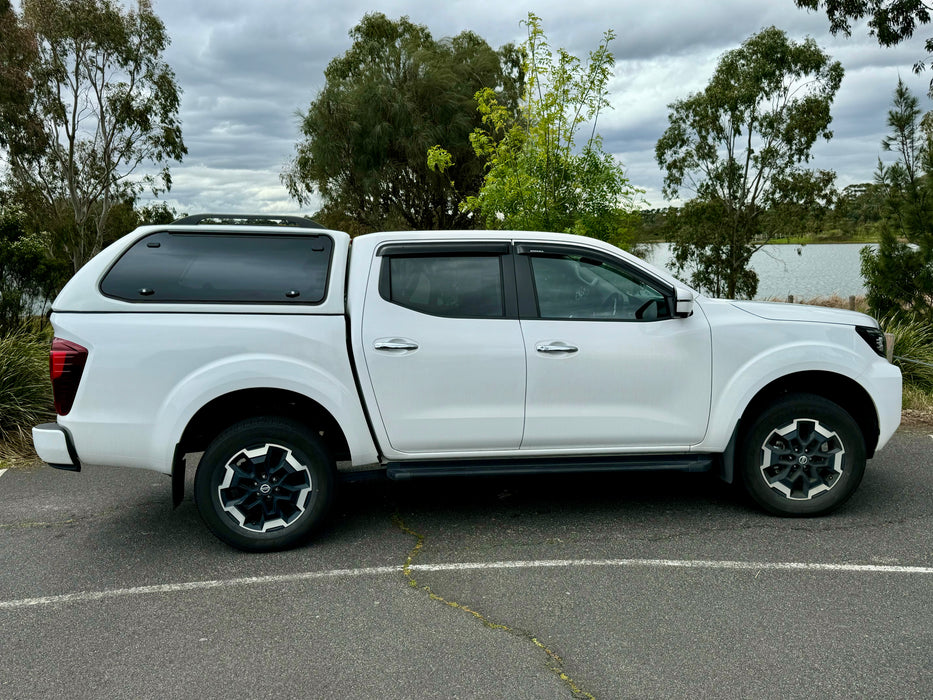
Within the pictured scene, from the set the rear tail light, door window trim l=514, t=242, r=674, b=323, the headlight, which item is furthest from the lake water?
the rear tail light

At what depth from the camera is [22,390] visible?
8.27 m

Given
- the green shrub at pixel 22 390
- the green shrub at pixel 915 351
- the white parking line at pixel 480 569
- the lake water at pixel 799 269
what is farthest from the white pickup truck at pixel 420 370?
the lake water at pixel 799 269

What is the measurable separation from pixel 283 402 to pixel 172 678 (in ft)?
6.28

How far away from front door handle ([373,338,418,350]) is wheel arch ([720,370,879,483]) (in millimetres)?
2080

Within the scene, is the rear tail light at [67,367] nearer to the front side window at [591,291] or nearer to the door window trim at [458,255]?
the door window trim at [458,255]

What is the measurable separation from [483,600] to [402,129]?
29.6 m

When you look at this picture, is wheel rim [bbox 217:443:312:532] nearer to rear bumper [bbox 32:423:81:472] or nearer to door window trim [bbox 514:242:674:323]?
rear bumper [bbox 32:423:81:472]

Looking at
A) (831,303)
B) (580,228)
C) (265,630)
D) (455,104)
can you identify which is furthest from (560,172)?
(455,104)

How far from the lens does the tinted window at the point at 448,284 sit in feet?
16.5

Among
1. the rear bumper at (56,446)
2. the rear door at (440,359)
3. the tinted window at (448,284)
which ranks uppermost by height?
the tinted window at (448,284)

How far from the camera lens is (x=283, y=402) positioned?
5.06m

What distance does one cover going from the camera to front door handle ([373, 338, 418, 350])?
4848 millimetres

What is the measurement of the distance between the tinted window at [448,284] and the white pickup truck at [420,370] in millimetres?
12

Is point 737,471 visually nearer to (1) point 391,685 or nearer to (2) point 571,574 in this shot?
(2) point 571,574
